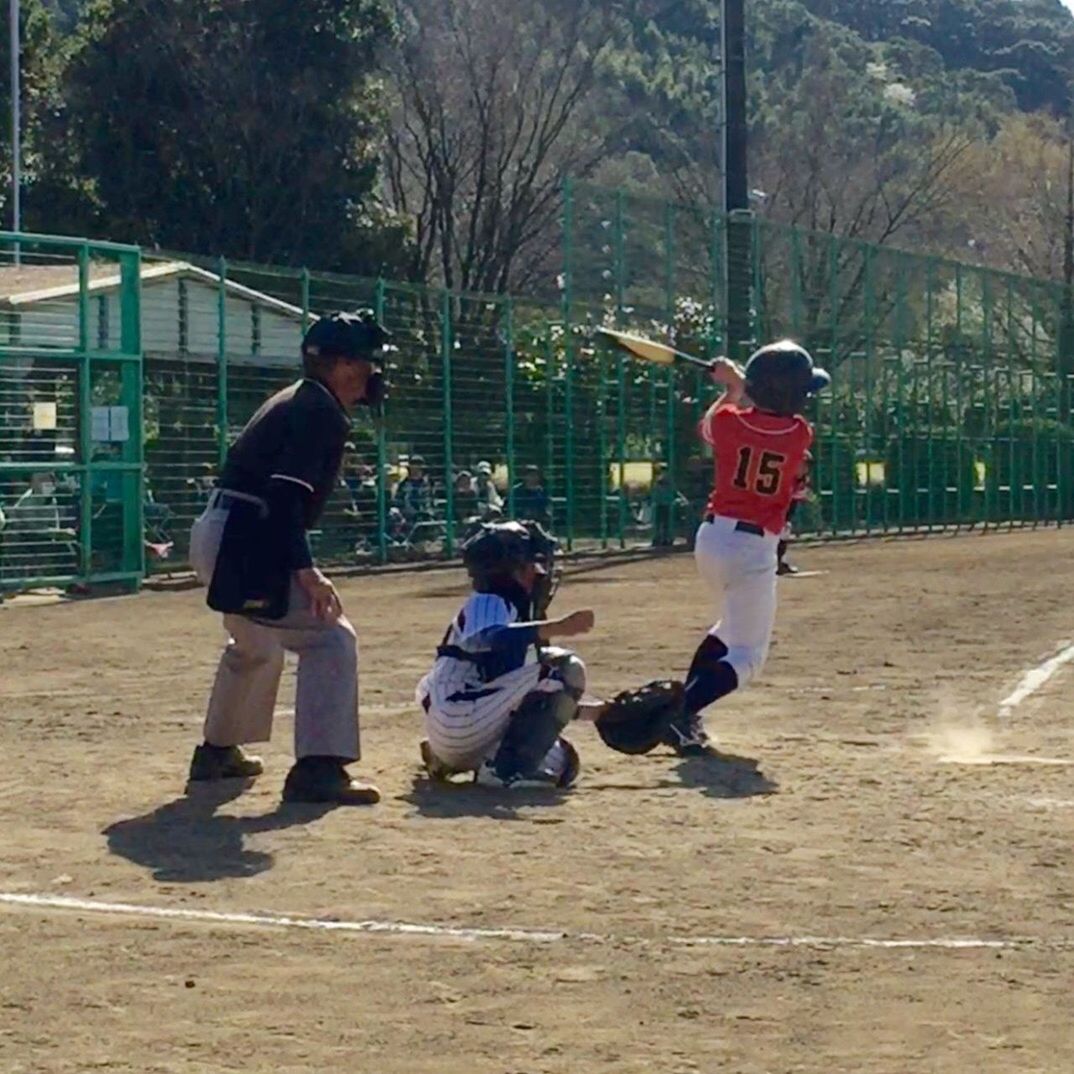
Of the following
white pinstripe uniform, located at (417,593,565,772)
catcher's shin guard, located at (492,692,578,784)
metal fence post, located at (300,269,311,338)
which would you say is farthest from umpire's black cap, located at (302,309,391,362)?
metal fence post, located at (300,269,311,338)

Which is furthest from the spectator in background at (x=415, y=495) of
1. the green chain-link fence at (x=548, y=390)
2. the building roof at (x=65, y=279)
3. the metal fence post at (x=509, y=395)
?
the building roof at (x=65, y=279)

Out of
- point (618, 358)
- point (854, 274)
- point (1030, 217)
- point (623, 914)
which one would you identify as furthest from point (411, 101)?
point (623, 914)

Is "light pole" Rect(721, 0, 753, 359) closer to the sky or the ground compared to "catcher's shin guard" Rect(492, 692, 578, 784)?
closer to the sky

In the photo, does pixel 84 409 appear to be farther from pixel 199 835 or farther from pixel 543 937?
pixel 543 937

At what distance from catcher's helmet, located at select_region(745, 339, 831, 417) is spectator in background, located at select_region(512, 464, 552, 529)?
18346mm

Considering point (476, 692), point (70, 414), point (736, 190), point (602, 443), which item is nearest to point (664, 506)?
point (602, 443)

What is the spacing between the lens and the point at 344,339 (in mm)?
8320

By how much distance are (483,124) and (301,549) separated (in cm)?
3545

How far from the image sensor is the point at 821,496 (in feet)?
116

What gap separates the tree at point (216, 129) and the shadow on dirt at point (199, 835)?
29.4 meters

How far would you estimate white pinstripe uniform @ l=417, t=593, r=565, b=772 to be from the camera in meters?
8.37

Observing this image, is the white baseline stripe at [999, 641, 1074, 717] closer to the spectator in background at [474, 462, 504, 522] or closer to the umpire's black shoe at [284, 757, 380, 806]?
the umpire's black shoe at [284, 757, 380, 806]

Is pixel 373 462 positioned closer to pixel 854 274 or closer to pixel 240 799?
pixel 854 274

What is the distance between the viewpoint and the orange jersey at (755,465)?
30.7 ft
